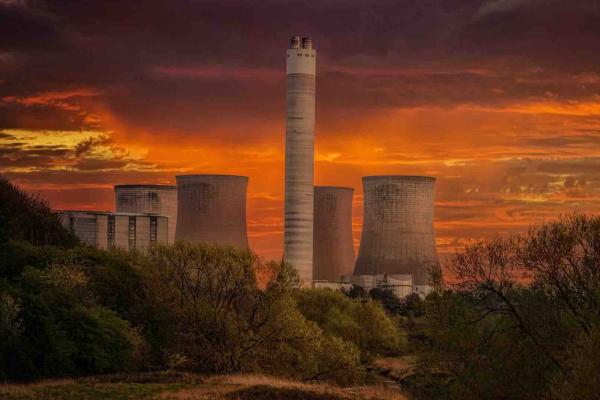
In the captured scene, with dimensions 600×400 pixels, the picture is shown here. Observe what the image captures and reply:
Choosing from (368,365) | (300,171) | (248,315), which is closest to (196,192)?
(300,171)

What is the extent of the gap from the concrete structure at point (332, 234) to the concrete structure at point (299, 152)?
1784 centimetres

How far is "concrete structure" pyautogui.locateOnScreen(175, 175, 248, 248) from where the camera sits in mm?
109062

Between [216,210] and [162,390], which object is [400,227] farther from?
[162,390]

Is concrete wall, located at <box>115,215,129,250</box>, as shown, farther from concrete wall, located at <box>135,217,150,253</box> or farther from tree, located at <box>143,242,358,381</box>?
tree, located at <box>143,242,358,381</box>

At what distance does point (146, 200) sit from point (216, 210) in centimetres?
2415

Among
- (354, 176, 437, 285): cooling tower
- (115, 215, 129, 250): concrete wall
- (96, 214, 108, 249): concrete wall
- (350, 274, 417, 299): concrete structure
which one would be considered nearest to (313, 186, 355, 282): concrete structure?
(354, 176, 437, 285): cooling tower

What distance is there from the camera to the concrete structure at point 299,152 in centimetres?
10400

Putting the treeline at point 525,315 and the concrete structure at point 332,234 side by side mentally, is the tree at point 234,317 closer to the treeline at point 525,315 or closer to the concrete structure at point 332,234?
the treeline at point 525,315

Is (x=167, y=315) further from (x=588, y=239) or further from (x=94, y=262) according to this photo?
(x=588, y=239)

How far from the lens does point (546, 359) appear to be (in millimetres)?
27828

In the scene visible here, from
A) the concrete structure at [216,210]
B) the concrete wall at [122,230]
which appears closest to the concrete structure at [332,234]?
the concrete structure at [216,210]

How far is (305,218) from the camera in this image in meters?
108

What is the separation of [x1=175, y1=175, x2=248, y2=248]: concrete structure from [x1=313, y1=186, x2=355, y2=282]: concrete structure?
17.1m

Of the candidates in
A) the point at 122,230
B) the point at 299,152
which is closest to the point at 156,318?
the point at 299,152
